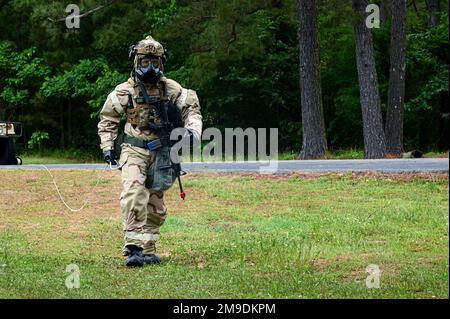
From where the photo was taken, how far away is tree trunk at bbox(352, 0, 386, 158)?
23.6m

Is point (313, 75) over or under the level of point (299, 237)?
over

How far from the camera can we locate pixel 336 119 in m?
31.2

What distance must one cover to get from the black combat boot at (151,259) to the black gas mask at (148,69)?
1799 mm

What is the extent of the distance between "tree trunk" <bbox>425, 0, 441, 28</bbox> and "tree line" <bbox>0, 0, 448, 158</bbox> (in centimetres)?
5

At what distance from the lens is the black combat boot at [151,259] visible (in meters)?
9.68

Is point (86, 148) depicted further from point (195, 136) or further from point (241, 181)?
point (195, 136)

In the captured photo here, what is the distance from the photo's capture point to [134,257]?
9.54 m

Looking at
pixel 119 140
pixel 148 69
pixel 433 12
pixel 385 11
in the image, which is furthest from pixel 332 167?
pixel 385 11

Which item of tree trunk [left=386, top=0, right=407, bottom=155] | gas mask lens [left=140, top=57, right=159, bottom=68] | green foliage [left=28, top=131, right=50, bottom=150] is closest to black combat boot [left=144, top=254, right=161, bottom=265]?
gas mask lens [left=140, top=57, right=159, bottom=68]

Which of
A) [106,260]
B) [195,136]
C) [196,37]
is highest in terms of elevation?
[196,37]

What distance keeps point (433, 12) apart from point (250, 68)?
21.1 feet

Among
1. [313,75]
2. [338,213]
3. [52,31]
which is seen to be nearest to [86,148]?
[52,31]

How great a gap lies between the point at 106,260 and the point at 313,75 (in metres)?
14.6

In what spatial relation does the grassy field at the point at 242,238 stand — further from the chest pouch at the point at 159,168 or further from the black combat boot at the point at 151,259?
the chest pouch at the point at 159,168
